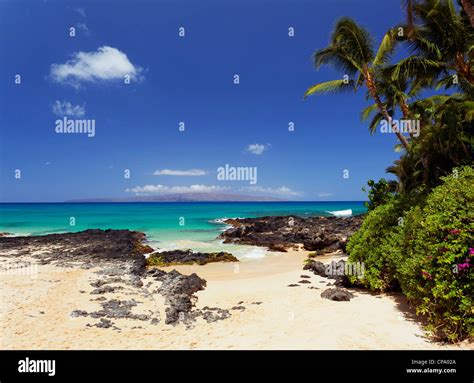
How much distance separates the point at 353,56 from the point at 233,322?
50.1 feet

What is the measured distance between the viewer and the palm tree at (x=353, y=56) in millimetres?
14927

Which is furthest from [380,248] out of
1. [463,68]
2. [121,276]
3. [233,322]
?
[121,276]

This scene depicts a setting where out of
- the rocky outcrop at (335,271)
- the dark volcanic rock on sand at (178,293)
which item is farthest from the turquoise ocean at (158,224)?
the dark volcanic rock on sand at (178,293)

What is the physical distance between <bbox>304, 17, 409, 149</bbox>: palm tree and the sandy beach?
10.9 meters

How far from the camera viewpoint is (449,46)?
12.6m

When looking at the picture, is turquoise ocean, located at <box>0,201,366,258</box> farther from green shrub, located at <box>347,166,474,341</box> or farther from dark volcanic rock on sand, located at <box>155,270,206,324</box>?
green shrub, located at <box>347,166,474,341</box>

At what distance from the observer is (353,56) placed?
1558 centimetres

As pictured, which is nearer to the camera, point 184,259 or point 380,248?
point 380,248

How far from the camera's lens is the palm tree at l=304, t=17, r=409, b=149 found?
1493 cm

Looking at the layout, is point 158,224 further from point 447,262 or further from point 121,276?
point 447,262

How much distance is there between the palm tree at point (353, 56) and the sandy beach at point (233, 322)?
1087 centimetres
